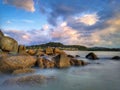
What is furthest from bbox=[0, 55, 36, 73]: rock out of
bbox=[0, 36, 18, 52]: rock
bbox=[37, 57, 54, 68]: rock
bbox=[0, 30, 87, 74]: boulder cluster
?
bbox=[0, 36, 18, 52]: rock

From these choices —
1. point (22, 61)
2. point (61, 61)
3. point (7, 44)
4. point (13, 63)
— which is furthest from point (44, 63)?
point (7, 44)

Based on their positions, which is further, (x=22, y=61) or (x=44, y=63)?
(x=44, y=63)

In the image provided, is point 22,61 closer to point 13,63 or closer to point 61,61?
point 13,63

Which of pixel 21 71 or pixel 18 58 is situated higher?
pixel 18 58

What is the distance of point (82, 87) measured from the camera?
10.4m

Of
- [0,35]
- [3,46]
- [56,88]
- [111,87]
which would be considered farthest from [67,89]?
[0,35]

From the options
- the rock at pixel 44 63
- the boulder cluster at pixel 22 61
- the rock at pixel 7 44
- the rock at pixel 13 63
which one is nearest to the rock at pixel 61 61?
the boulder cluster at pixel 22 61

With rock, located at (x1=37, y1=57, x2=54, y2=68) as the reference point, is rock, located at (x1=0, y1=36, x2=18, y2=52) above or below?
above

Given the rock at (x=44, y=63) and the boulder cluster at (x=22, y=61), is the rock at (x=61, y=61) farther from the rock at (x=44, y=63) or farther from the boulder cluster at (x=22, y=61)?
the rock at (x=44, y=63)

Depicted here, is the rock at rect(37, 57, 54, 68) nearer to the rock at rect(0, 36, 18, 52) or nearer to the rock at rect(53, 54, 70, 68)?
the rock at rect(53, 54, 70, 68)

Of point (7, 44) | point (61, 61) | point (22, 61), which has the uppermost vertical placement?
point (7, 44)

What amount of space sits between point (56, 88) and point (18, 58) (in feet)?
26.3

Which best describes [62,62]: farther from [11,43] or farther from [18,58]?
[11,43]

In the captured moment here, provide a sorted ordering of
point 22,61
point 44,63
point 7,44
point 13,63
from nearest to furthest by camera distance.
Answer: point 13,63 < point 22,61 < point 44,63 < point 7,44
